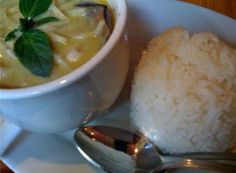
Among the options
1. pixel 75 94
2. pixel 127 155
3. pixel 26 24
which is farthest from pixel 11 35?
pixel 127 155

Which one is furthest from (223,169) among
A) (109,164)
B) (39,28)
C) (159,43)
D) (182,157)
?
(39,28)

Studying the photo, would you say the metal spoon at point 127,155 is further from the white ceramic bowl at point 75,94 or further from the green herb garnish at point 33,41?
the green herb garnish at point 33,41

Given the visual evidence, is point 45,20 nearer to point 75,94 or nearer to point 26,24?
point 26,24

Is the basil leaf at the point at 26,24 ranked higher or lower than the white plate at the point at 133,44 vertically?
higher

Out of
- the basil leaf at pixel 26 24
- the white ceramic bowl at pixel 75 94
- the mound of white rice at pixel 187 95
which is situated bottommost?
the mound of white rice at pixel 187 95

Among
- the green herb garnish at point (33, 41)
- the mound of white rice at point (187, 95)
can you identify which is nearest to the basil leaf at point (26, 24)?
the green herb garnish at point (33, 41)

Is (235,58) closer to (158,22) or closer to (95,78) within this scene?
(158,22)

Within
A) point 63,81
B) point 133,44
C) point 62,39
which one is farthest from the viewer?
point 133,44
